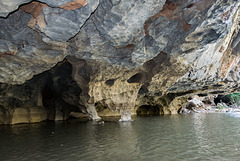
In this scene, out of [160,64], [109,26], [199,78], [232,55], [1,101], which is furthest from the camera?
[1,101]

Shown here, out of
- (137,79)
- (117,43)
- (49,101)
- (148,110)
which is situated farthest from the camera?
(148,110)

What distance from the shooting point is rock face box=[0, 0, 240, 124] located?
15.7 feet

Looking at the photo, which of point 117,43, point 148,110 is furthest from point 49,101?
point 117,43

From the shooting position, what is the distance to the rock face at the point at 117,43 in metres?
4.79

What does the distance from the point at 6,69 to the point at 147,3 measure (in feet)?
19.3

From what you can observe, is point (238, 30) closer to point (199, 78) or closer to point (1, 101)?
point (199, 78)

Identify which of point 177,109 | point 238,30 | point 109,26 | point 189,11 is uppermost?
point 238,30

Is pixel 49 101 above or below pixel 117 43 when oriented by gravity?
below

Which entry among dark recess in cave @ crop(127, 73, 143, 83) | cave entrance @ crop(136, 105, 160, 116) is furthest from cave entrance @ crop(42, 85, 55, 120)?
cave entrance @ crop(136, 105, 160, 116)

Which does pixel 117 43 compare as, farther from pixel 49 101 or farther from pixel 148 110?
pixel 148 110

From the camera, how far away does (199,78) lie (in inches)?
537

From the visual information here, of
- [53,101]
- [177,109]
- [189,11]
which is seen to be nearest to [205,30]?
[189,11]

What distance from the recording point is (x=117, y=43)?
22.4 feet

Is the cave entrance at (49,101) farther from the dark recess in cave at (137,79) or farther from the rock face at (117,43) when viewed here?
the dark recess in cave at (137,79)
